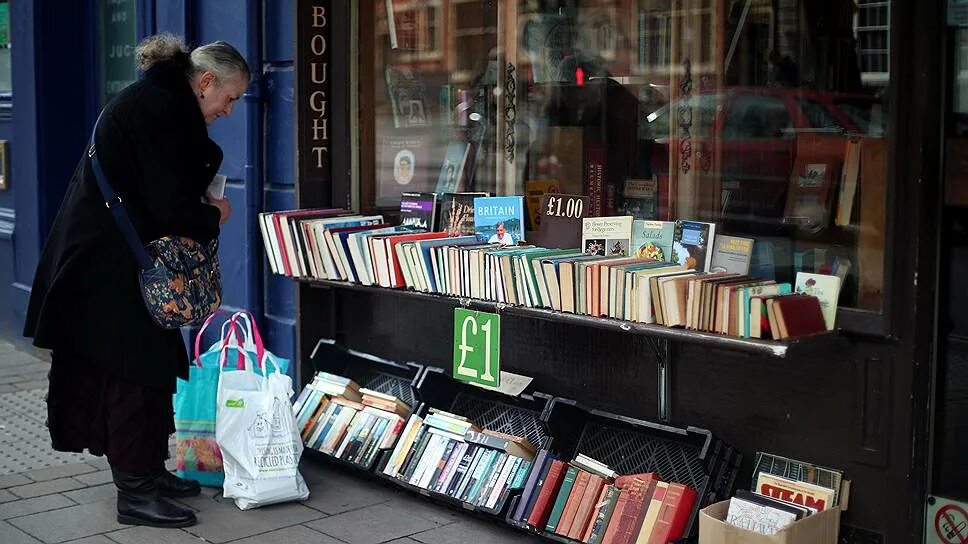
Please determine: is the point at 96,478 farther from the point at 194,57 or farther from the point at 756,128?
the point at 756,128

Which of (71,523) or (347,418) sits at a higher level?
(347,418)

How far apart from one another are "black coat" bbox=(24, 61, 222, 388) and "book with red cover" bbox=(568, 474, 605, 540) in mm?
1645

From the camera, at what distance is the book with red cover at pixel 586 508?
163 inches

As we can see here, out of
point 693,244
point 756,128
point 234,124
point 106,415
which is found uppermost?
point 234,124

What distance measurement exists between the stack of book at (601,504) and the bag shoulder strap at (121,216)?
1.65 metres

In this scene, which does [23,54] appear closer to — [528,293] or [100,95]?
[100,95]

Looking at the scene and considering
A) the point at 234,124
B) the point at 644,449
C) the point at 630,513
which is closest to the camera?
the point at 630,513

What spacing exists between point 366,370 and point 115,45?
359cm

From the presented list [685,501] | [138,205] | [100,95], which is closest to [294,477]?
[138,205]

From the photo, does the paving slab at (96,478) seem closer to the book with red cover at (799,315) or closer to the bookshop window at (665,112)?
the bookshop window at (665,112)

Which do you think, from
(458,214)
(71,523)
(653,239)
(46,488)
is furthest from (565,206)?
(46,488)

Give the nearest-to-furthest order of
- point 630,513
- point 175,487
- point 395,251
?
point 630,513, point 395,251, point 175,487

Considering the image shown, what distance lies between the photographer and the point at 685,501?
3883 mm

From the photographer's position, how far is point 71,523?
4.57m
